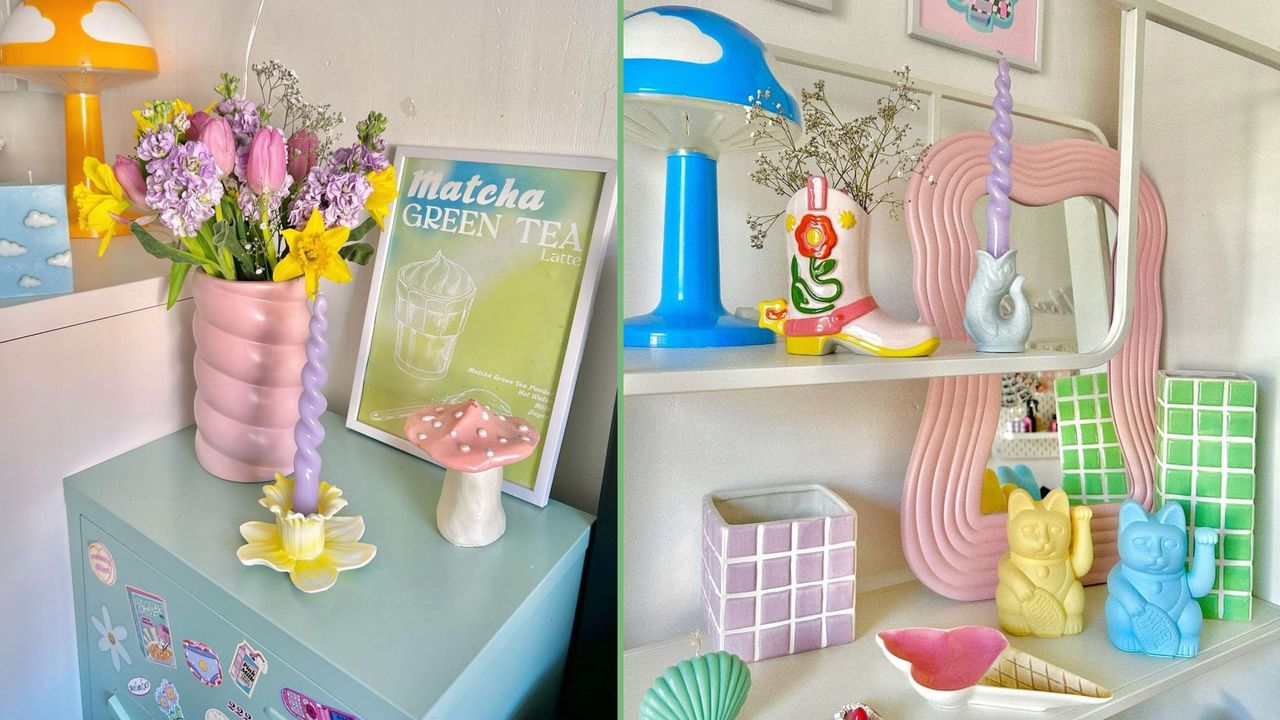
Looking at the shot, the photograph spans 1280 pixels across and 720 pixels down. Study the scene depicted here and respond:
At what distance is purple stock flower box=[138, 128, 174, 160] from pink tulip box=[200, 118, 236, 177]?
0.10 feet

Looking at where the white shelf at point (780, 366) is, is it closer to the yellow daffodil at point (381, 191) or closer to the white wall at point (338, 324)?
the white wall at point (338, 324)

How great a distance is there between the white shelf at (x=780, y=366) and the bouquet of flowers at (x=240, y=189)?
376 millimetres

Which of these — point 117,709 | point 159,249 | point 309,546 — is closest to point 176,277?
point 159,249

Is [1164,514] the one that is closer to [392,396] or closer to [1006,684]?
[1006,684]

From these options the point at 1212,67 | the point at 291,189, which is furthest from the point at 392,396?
the point at 1212,67

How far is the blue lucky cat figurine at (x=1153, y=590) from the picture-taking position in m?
0.87

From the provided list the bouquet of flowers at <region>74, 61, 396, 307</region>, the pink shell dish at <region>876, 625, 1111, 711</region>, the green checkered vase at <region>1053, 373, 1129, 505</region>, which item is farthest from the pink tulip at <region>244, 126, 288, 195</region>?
the green checkered vase at <region>1053, 373, 1129, 505</region>

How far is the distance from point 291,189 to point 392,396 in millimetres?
266

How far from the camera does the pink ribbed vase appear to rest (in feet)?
3.06

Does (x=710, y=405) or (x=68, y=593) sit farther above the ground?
(x=710, y=405)

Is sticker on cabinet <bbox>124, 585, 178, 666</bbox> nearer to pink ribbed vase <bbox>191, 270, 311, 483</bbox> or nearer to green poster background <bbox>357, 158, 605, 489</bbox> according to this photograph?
pink ribbed vase <bbox>191, 270, 311, 483</bbox>

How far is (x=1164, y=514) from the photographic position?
903mm

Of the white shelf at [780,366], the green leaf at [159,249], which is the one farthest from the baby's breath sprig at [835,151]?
the green leaf at [159,249]

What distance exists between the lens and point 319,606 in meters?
0.71
